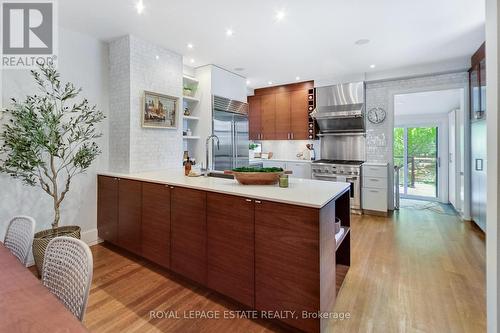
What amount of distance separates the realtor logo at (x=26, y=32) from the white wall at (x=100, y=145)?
0.13 m

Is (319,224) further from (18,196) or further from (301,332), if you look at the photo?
(18,196)

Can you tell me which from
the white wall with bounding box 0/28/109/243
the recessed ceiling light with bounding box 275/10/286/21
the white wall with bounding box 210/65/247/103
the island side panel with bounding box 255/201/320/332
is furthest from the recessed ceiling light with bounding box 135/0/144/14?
the island side panel with bounding box 255/201/320/332

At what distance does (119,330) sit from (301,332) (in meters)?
1.26

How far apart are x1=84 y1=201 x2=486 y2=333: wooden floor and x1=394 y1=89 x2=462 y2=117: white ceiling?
3094mm

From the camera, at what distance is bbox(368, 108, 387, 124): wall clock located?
487 centimetres

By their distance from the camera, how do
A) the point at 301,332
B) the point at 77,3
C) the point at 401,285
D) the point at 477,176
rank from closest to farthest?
the point at 301,332
the point at 401,285
the point at 77,3
the point at 477,176

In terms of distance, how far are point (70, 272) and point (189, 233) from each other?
1.17 metres

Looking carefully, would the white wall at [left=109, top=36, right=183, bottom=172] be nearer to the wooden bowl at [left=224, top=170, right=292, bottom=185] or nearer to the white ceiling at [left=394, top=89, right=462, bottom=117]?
the wooden bowl at [left=224, top=170, right=292, bottom=185]

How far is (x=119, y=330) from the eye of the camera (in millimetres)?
1750

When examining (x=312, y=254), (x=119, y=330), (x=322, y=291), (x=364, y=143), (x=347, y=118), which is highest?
(x=347, y=118)

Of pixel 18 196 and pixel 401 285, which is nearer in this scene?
pixel 401 285

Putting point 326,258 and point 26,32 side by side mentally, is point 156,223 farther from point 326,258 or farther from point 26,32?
point 26,32

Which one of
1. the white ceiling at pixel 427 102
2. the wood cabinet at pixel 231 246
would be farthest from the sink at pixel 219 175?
the white ceiling at pixel 427 102

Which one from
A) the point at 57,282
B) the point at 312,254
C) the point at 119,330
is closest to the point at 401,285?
the point at 312,254
